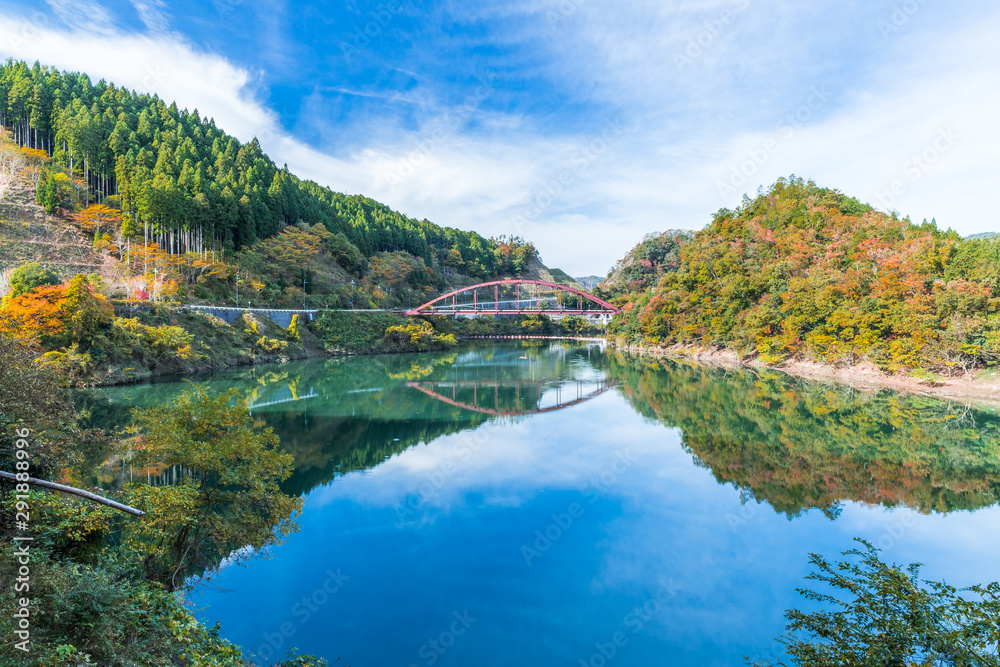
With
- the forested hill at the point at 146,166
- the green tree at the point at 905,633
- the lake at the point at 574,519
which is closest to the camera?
the green tree at the point at 905,633

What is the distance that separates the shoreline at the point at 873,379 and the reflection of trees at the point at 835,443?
4.27ft

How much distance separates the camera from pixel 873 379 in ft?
62.8

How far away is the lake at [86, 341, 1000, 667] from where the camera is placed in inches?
179

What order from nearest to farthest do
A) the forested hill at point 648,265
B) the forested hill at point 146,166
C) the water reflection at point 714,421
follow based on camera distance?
1. the water reflection at point 714,421
2. the forested hill at point 146,166
3. the forested hill at point 648,265

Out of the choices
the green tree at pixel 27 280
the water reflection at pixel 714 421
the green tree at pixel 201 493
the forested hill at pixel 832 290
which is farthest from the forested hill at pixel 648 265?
the green tree at pixel 201 493

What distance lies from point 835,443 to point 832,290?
13549 millimetres

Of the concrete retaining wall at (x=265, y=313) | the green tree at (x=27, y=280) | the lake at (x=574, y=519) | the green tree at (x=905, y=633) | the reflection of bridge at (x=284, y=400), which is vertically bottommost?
the lake at (x=574, y=519)

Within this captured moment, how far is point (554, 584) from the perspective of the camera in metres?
5.42

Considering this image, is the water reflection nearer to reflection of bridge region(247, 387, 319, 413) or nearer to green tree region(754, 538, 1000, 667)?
reflection of bridge region(247, 387, 319, 413)

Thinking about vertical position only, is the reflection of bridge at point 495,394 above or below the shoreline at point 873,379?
below

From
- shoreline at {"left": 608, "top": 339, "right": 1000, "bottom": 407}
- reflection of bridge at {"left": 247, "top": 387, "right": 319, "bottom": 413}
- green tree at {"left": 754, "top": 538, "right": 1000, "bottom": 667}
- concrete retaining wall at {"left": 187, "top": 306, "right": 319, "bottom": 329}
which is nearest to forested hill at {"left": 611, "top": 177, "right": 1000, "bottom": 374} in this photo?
shoreline at {"left": 608, "top": 339, "right": 1000, "bottom": 407}

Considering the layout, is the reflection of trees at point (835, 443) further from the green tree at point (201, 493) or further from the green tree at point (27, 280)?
the green tree at point (27, 280)

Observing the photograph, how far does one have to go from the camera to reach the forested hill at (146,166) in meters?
27.6

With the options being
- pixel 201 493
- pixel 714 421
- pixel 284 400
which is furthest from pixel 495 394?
pixel 201 493
